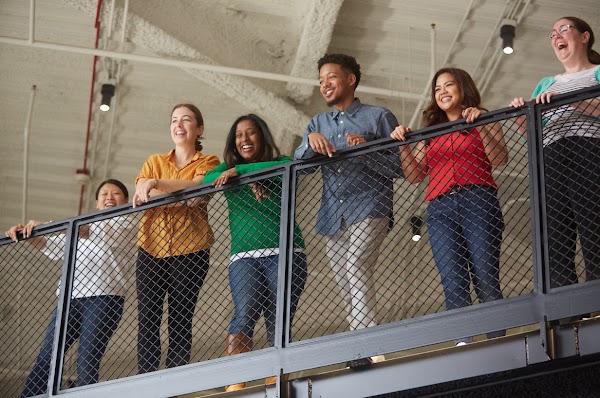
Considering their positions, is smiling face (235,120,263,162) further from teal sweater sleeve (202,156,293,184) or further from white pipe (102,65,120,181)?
white pipe (102,65,120,181)

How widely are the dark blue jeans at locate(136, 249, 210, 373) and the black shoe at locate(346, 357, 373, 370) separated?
1030 mm

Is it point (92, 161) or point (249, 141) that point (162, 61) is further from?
point (249, 141)

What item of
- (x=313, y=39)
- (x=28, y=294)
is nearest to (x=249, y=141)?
(x=313, y=39)

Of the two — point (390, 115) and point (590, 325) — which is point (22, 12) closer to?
point (390, 115)

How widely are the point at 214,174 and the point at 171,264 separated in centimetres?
59

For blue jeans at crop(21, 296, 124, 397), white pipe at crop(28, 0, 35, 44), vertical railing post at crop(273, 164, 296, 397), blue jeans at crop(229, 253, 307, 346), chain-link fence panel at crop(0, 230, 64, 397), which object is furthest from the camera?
white pipe at crop(28, 0, 35, 44)

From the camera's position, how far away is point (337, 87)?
5629 mm

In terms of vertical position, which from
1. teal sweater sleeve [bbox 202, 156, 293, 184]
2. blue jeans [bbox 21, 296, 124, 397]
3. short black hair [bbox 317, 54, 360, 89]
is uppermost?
short black hair [bbox 317, 54, 360, 89]

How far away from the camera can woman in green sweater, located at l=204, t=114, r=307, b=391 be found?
5.31m

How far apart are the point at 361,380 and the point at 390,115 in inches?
62.9

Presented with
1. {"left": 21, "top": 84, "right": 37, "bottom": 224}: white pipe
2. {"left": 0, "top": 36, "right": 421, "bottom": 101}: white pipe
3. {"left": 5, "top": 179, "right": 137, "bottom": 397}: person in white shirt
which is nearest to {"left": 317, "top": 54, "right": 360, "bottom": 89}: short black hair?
{"left": 5, "top": 179, "right": 137, "bottom": 397}: person in white shirt

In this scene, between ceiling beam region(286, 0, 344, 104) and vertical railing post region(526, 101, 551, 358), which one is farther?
ceiling beam region(286, 0, 344, 104)

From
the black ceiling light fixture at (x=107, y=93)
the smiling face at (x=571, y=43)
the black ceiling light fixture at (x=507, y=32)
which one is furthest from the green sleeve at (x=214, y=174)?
the black ceiling light fixture at (x=107, y=93)

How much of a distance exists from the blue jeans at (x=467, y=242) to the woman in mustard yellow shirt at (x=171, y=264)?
1.43 meters
